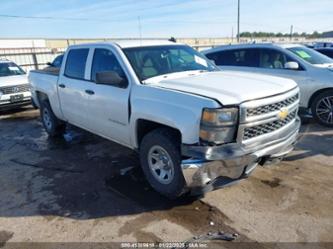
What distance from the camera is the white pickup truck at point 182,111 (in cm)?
327

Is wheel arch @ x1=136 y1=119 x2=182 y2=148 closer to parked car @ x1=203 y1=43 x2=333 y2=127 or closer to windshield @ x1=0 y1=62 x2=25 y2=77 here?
parked car @ x1=203 y1=43 x2=333 y2=127

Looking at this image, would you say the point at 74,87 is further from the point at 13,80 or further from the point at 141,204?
the point at 13,80

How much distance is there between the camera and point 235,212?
3.63 metres

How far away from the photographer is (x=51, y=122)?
6.84 meters

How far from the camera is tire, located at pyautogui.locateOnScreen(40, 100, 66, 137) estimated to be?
266 inches

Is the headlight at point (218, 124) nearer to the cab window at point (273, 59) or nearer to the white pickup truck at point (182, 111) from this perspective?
the white pickup truck at point (182, 111)

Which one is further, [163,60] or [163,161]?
[163,60]

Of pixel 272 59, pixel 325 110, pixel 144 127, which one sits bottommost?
pixel 325 110

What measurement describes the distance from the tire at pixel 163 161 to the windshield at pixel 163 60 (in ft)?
2.82

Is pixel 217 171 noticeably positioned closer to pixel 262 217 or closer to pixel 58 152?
pixel 262 217

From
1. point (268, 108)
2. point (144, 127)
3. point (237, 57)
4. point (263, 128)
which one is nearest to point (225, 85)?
point (268, 108)

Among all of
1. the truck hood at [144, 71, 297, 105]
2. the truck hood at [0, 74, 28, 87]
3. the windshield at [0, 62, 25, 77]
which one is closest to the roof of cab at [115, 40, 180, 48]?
the truck hood at [144, 71, 297, 105]

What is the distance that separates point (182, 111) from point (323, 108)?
4717 millimetres

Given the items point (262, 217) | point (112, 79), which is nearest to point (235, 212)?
point (262, 217)
